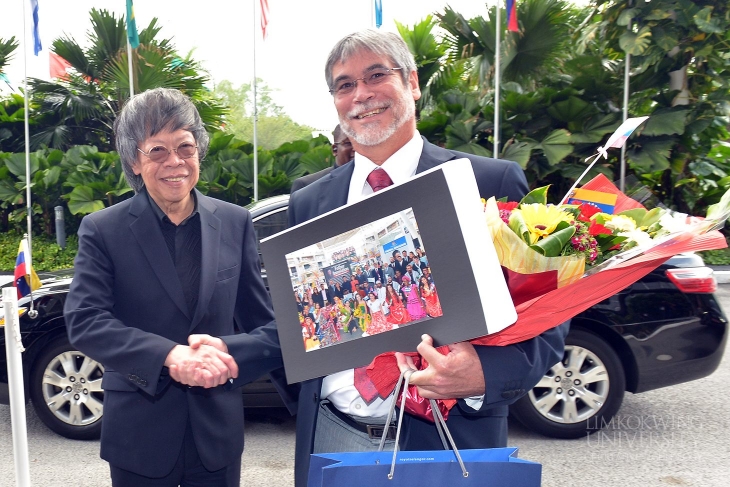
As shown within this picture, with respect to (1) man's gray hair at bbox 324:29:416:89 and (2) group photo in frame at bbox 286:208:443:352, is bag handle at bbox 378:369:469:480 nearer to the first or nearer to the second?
(2) group photo in frame at bbox 286:208:443:352

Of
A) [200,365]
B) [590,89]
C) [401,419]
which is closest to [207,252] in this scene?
[200,365]

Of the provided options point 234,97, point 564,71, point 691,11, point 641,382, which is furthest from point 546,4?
point 234,97

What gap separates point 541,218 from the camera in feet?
4.69

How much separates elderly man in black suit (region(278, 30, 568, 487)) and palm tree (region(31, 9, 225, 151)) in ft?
40.0

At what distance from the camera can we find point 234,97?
5891 centimetres

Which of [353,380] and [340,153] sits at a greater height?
[340,153]

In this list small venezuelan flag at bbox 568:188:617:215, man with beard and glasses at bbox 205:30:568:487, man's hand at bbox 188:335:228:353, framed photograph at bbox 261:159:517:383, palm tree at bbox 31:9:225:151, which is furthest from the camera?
palm tree at bbox 31:9:225:151

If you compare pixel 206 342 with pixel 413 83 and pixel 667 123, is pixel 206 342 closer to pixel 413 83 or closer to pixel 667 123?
pixel 413 83

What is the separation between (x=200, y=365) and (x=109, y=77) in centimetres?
1371

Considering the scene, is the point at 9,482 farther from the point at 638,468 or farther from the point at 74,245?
the point at 74,245

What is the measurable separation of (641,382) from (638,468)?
624mm

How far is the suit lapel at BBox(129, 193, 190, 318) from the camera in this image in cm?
217

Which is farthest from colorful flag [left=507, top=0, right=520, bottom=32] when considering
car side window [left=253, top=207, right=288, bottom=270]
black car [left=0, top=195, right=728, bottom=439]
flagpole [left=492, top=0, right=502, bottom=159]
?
car side window [left=253, top=207, right=288, bottom=270]

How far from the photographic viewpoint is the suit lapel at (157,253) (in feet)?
7.11
